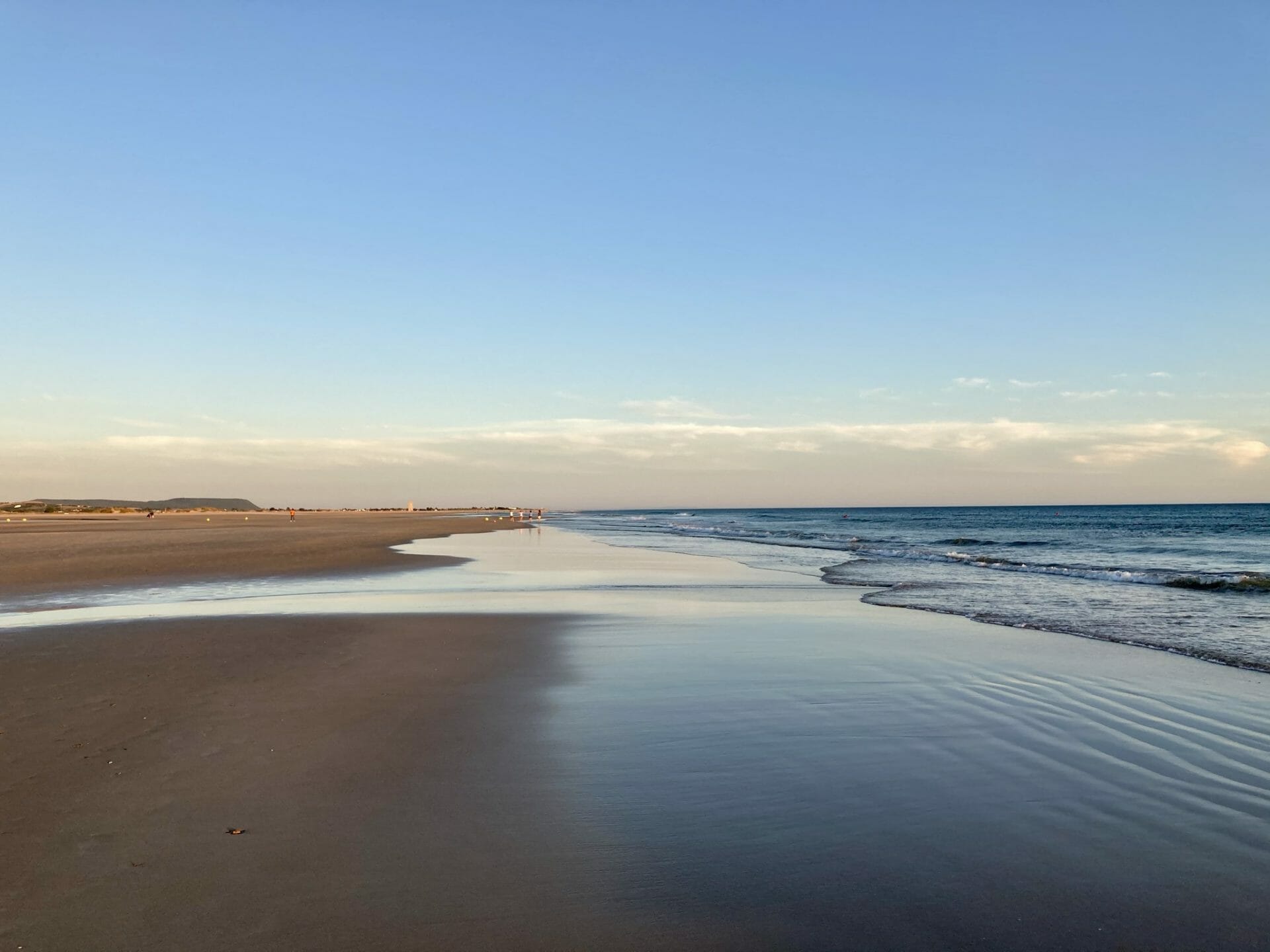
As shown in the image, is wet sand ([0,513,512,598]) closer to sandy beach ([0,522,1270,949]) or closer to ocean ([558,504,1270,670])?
sandy beach ([0,522,1270,949])

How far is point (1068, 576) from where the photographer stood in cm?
2408

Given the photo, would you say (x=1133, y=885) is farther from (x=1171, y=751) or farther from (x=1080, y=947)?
(x=1171, y=751)

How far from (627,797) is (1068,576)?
22888 mm

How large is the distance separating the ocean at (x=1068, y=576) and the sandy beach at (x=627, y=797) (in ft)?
8.94

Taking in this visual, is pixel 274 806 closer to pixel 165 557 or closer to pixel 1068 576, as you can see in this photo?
pixel 1068 576

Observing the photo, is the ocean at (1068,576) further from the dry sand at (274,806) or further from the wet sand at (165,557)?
the wet sand at (165,557)

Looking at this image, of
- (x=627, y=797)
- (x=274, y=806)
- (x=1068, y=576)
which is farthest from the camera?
(x=1068, y=576)

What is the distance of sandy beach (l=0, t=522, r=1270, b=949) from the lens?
378 cm

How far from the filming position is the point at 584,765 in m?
6.04

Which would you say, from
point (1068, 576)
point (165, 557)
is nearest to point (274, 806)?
point (1068, 576)

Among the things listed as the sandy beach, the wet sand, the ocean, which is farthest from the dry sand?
the wet sand

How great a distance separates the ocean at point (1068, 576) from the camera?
13.2m

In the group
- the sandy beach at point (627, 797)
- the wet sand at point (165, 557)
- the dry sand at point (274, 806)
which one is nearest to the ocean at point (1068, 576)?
the sandy beach at point (627, 797)

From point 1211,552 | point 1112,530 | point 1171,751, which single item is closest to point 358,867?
point 1171,751
